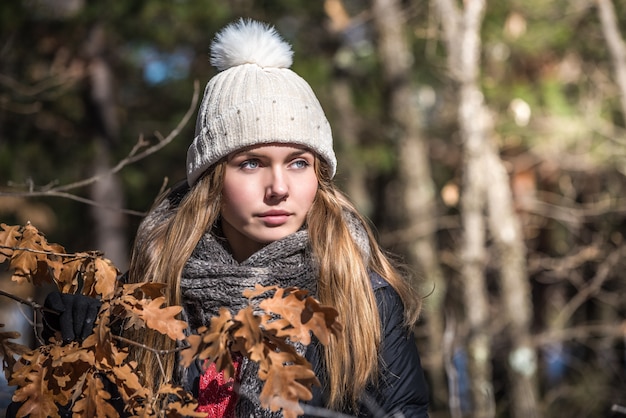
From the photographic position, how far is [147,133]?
11.4 meters

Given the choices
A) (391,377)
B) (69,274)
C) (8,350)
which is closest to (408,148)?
(391,377)

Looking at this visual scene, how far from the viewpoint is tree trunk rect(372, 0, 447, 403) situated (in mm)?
10102

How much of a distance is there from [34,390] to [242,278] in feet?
2.40

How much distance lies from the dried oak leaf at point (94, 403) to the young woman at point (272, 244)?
45cm

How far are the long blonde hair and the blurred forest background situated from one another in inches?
152

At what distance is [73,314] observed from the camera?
93.3 inches

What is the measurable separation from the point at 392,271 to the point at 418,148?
7615 millimetres

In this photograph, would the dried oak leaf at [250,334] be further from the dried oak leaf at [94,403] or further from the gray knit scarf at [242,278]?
the gray knit scarf at [242,278]

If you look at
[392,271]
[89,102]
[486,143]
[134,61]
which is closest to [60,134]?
[89,102]

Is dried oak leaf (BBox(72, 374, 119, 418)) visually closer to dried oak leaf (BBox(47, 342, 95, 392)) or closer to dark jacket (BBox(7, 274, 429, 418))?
dried oak leaf (BBox(47, 342, 95, 392))

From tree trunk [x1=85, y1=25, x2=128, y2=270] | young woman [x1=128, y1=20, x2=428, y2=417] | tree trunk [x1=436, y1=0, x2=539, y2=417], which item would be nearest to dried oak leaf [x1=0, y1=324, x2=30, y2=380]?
A: young woman [x1=128, y1=20, x2=428, y2=417]

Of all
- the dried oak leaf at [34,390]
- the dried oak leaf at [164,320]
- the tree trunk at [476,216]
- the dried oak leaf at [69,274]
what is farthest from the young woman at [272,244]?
the tree trunk at [476,216]

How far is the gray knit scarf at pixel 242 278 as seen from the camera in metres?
2.62

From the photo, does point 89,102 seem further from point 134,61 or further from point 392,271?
point 392,271
